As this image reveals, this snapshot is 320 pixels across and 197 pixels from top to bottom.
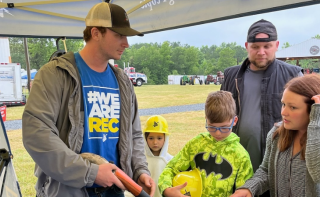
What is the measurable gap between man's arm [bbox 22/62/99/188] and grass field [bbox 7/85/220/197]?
11.9 ft

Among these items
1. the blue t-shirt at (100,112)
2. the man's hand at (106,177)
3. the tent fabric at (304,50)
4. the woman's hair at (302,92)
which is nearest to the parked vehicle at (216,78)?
the tent fabric at (304,50)

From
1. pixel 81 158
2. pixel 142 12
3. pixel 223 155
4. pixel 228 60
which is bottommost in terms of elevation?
pixel 223 155

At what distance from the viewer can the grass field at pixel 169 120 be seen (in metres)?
5.35

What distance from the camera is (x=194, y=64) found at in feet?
24.7

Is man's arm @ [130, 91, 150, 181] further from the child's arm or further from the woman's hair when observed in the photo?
the woman's hair

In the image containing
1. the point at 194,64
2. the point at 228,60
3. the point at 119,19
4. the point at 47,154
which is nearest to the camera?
the point at 47,154

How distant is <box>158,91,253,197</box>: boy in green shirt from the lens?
164 cm

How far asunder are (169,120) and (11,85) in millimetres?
6596

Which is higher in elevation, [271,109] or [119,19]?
[119,19]

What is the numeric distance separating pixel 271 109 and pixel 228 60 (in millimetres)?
3426

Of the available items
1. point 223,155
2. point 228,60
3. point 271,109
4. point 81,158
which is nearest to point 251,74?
point 271,109

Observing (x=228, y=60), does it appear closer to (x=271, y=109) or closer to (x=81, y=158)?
(x=271, y=109)

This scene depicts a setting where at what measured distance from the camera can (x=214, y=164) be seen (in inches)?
66.4

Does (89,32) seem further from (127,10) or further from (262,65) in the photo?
(127,10)
